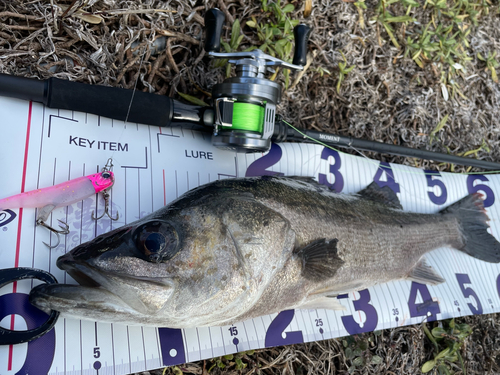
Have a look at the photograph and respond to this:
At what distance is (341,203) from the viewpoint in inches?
87.5

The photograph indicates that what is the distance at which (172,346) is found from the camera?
199cm

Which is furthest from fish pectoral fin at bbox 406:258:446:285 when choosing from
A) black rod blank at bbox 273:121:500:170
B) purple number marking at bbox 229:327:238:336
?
purple number marking at bbox 229:327:238:336

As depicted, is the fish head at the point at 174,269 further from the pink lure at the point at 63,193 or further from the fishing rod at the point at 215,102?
the fishing rod at the point at 215,102

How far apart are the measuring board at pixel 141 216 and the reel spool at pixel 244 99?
0.33m

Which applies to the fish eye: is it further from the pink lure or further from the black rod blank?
the black rod blank

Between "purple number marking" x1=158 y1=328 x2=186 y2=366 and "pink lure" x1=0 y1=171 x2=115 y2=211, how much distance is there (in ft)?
2.84

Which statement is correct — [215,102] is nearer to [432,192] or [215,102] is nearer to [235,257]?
[235,257]

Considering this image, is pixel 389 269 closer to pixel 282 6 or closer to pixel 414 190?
pixel 414 190

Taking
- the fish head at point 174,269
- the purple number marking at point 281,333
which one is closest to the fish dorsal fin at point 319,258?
the fish head at point 174,269

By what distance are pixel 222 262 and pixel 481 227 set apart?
260 centimetres

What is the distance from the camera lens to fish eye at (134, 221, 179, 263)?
1.42m

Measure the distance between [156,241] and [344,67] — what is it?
8.01 ft

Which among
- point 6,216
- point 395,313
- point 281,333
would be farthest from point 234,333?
point 6,216

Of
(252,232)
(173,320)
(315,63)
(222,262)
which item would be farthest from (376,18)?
(173,320)
